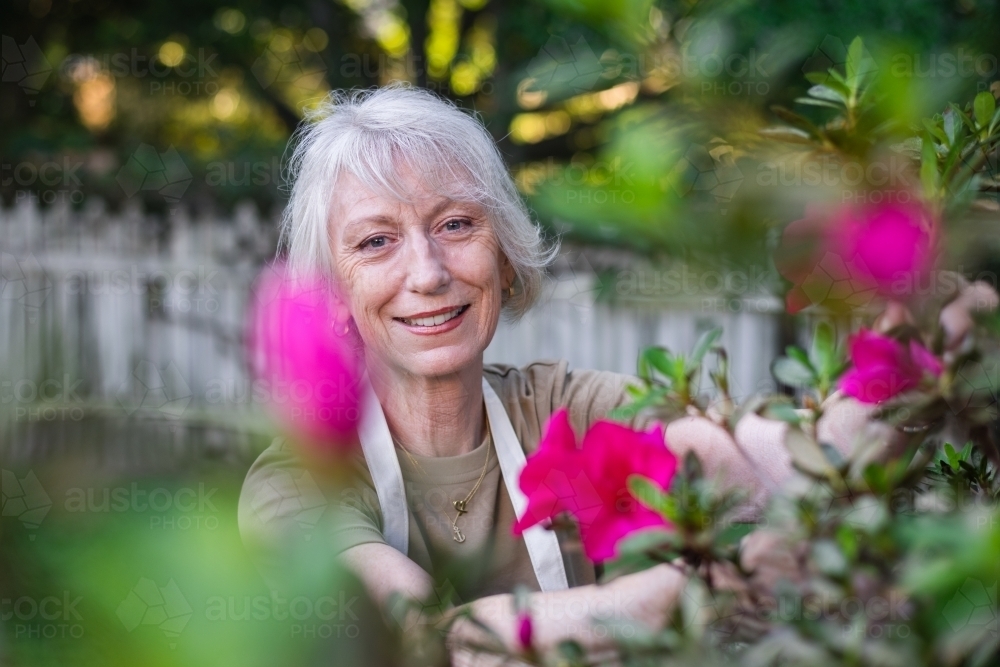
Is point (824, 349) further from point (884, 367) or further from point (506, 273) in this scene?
point (506, 273)

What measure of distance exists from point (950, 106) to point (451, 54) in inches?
256

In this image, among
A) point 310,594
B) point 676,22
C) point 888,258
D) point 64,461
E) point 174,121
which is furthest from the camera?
point 174,121

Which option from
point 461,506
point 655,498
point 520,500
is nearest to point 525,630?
point 655,498

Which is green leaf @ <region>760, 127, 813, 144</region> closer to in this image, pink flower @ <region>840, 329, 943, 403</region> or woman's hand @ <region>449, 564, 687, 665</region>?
pink flower @ <region>840, 329, 943, 403</region>

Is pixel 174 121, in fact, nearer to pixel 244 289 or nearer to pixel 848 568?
pixel 244 289

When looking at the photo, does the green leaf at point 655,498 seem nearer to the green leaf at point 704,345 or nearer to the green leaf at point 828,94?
the green leaf at point 704,345

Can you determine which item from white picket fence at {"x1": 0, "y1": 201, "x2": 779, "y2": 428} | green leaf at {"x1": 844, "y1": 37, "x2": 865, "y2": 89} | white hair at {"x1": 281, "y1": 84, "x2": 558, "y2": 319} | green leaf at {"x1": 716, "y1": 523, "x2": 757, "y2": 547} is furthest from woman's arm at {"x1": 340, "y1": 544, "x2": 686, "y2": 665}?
white picket fence at {"x1": 0, "y1": 201, "x2": 779, "y2": 428}

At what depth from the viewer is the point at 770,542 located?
738 millimetres

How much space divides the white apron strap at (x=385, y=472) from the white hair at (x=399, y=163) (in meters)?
0.28

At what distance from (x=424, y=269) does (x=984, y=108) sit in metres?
0.88

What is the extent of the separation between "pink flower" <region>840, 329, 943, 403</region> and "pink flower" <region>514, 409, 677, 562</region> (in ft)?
0.72

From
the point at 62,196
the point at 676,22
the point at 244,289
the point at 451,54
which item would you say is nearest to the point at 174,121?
the point at 62,196

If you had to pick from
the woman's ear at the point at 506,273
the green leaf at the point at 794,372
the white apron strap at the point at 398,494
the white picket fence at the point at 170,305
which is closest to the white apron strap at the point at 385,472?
the white apron strap at the point at 398,494

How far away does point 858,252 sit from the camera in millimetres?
713
